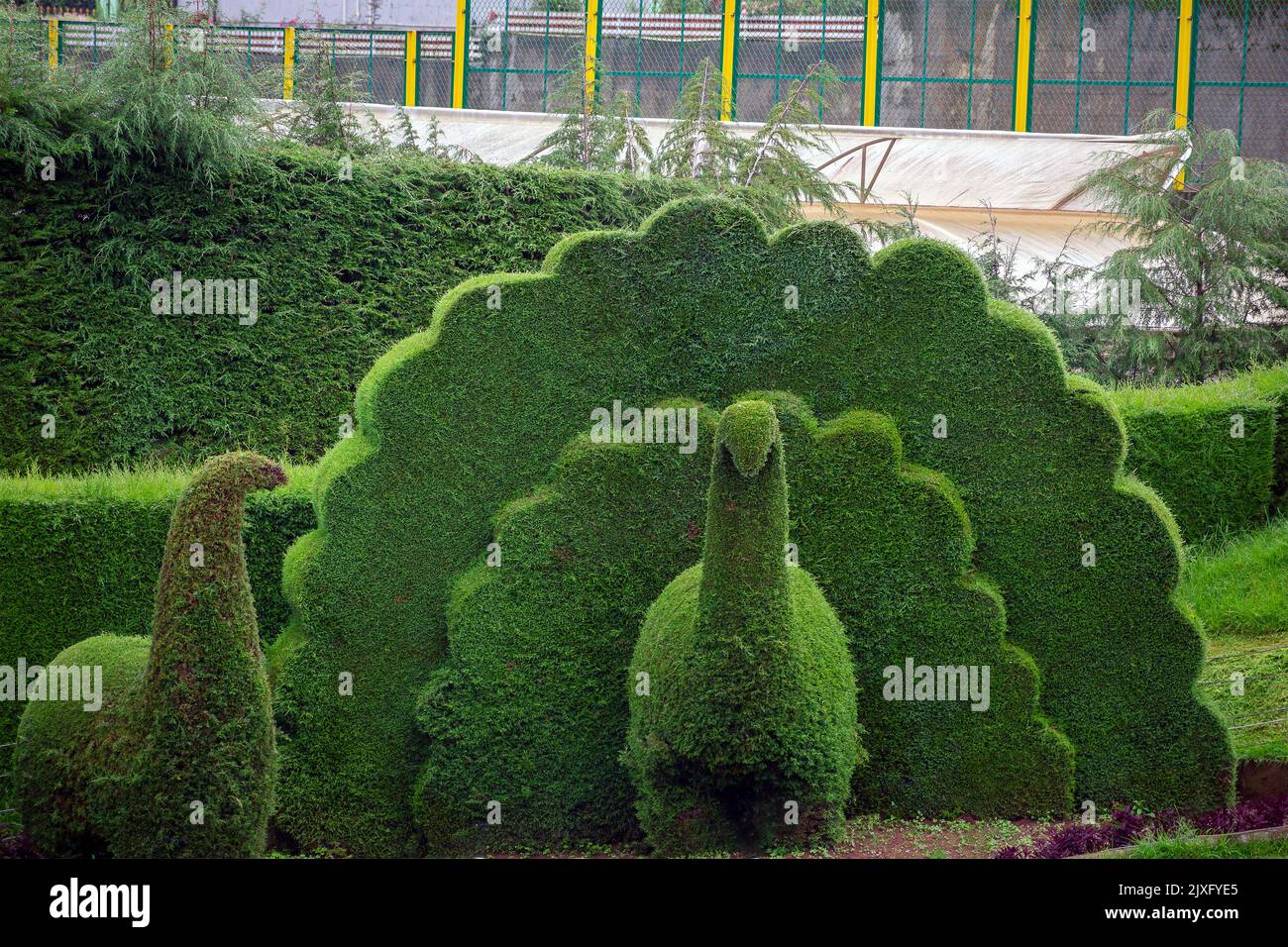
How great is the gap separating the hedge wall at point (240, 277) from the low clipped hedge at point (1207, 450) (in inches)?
216

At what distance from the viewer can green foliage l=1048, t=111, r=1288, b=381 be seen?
577 inches

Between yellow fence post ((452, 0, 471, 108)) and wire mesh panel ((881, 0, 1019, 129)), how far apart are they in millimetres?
6913

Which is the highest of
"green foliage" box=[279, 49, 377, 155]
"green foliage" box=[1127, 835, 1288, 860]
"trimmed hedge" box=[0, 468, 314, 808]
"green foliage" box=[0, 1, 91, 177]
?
"green foliage" box=[279, 49, 377, 155]

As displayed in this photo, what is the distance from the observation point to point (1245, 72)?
19250mm

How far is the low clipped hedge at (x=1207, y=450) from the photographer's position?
37.1ft

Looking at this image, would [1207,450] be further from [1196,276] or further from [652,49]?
[652,49]

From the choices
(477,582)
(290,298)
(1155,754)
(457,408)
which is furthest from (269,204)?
(1155,754)

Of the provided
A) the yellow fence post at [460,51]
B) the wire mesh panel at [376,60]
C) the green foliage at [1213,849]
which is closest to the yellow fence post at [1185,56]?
the yellow fence post at [460,51]

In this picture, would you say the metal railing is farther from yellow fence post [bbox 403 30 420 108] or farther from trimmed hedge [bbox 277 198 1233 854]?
trimmed hedge [bbox 277 198 1233 854]

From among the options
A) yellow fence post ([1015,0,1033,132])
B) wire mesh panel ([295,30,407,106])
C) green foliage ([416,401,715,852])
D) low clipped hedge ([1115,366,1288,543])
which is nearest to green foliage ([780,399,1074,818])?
green foliage ([416,401,715,852])

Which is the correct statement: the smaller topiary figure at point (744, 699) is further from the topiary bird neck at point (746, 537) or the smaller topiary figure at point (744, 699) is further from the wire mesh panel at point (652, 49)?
the wire mesh panel at point (652, 49)

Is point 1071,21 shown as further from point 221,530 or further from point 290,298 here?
point 221,530

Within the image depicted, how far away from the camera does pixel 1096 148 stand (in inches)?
659

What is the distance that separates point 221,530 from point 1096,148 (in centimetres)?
1472
